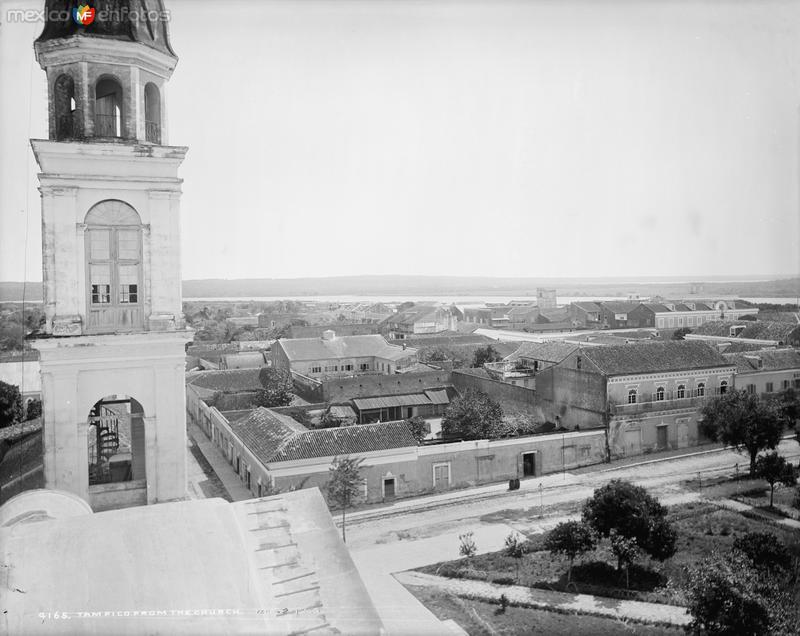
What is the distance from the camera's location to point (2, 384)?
14570 millimetres

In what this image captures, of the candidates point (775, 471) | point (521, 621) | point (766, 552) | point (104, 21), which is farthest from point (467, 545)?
point (104, 21)

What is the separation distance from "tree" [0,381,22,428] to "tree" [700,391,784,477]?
14.6 meters

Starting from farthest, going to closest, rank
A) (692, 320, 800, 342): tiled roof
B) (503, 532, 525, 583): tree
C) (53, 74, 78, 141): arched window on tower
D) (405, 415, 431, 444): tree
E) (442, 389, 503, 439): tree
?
1. (692, 320, 800, 342): tiled roof
2. (405, 415, 431, 444): tree
3. (442, 389, 503, 439): tree
4. (503, 532, 525, 583): tree
5. (53, 74, 78, 141): arched window on tower

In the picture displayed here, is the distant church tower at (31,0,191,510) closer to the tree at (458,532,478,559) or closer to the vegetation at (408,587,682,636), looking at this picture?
the vegetation at (408,587,682,636)

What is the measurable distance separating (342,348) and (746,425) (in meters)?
14.6

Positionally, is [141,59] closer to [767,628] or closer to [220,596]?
[220,596]

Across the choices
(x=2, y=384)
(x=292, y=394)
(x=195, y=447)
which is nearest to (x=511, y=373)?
(x=292, y=394)

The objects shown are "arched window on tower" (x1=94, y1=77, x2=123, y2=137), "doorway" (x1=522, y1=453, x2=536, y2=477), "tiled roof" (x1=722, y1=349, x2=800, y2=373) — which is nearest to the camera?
"arched window on tower" (x1=94, y1=77, x2=123, y2=137)

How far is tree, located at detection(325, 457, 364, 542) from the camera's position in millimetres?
10320

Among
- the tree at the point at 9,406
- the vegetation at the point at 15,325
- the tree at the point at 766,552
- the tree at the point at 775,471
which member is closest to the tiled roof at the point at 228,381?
the vegetation at the point at 15,325

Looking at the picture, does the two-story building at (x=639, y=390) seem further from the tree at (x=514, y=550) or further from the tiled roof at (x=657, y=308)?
the tiled roof at (x=657, y=308)

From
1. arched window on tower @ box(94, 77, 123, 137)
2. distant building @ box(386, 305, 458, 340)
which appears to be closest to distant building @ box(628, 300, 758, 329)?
distant building @ box(386, 305, 458, 340)

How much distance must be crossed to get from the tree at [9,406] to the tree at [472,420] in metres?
9.31

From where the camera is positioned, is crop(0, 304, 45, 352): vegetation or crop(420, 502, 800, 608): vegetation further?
crop(0, 304, 45, 352): vegetation
